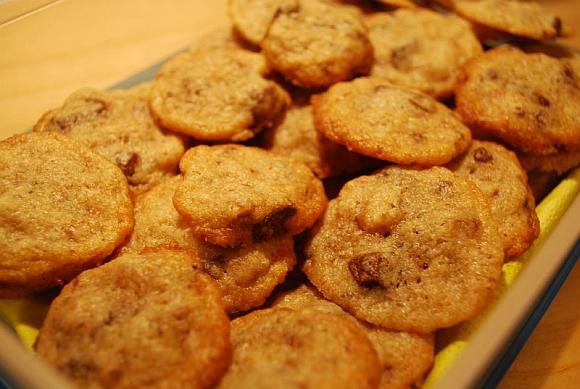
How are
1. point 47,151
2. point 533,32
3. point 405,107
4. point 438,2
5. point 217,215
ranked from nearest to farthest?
1. point 217,215
2. point 47,151
3. point 405,107
4. point 533,32
5. point 438,2

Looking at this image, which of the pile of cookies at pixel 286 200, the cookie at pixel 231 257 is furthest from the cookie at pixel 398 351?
the cookie at pixel 231 257

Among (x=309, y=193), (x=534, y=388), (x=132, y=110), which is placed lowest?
(x=534, y=388)

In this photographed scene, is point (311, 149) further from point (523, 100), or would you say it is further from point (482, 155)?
point (523, 100)

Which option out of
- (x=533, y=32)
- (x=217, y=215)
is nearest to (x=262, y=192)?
(x=217, y=215)

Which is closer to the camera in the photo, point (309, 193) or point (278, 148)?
point (309, 193)

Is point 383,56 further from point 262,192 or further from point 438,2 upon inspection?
point 262,192

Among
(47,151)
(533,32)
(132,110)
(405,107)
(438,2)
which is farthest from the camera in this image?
(438,2)

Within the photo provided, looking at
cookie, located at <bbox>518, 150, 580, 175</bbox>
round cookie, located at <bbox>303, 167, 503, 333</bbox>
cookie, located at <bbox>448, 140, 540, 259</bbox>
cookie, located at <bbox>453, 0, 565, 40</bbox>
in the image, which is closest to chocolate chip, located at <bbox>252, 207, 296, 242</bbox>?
round cookie, located at <bbox>303, 167, 503, 333</bbox>

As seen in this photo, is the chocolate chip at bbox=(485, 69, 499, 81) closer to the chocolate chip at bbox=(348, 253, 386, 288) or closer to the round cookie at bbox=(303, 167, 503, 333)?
the round cookie at bbox=(303, 167, 503, 333)

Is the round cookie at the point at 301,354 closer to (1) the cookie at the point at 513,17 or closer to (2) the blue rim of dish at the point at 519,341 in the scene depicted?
(2) the blue rim of dish at the point at 519,341
